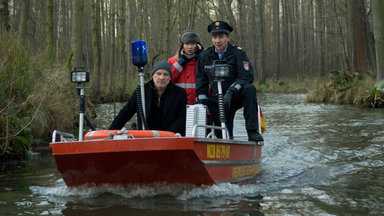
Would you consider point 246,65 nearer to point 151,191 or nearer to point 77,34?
point 151,191

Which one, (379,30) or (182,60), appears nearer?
(182,60)

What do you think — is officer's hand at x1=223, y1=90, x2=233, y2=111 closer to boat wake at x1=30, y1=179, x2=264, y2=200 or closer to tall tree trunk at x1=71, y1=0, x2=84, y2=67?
boat wake at x1=30, y1=179, x2=264, y2=200

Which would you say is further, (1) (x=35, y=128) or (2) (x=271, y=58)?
(2) (x=271, y=58)

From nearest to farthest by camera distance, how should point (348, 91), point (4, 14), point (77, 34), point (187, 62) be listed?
point (187, 62), point (4, 14), point (77, 34), point (348, 91)

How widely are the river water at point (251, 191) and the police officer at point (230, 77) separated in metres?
1.01

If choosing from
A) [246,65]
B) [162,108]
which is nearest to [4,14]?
[162,108]

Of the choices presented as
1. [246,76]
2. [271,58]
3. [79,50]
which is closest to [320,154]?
[246,76]

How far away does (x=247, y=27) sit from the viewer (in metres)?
54.3

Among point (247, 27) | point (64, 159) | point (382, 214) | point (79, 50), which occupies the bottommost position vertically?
point (382, 214)

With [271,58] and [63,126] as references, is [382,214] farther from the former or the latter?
→ [271,58]

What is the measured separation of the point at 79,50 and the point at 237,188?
34.9ft

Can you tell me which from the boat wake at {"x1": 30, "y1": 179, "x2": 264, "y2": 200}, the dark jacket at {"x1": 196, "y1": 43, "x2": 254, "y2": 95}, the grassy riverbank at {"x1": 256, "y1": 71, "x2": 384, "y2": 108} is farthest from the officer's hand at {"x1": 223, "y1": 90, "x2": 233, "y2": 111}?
the grassy riverbank at {"x1": 256, "y1": 71, "x2": 384, "y2": 108}

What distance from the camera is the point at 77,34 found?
15.8 metres

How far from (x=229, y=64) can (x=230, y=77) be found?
0.62 feet
